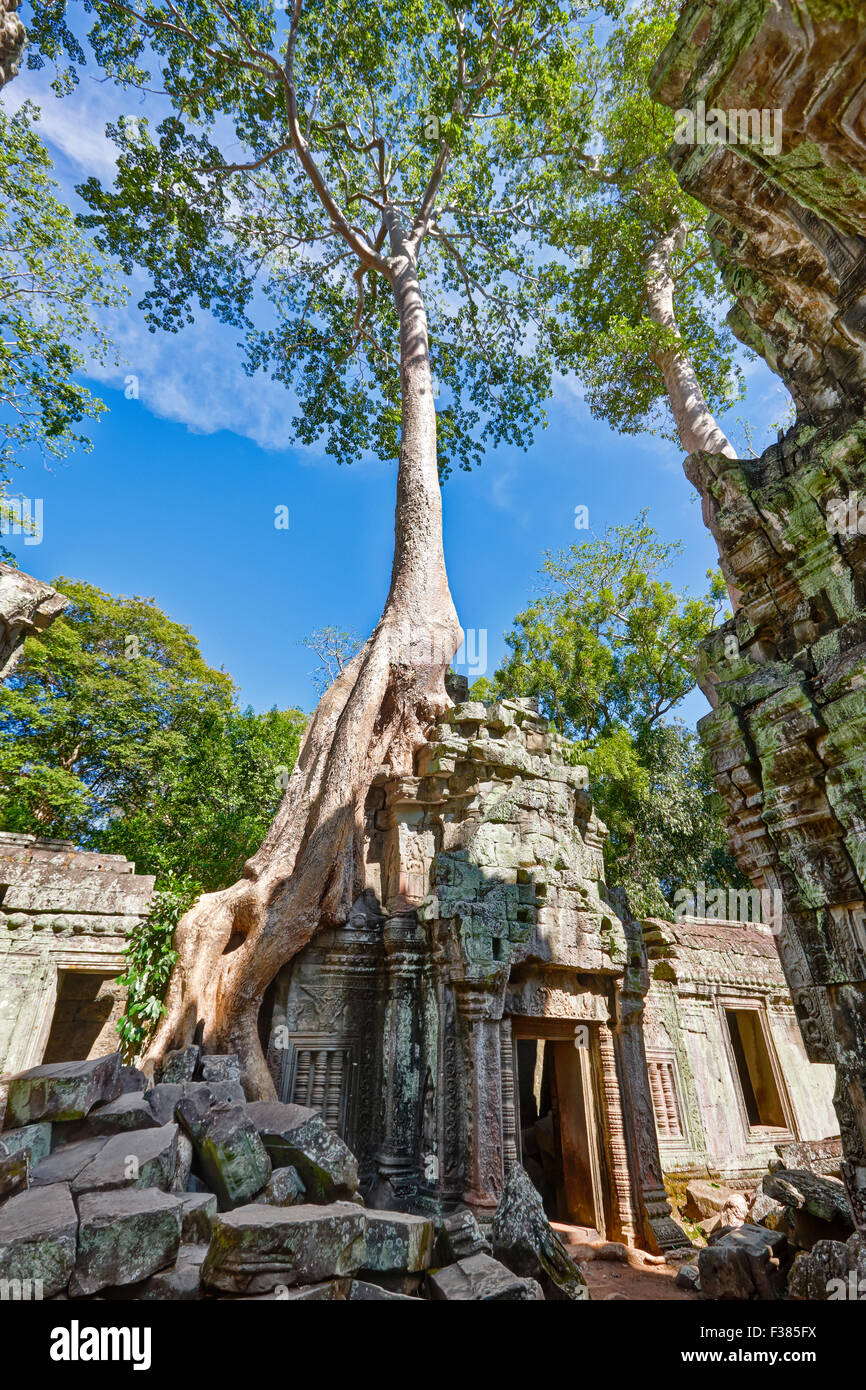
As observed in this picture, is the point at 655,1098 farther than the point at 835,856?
Yes

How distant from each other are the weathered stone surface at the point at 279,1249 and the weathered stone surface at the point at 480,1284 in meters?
0.57

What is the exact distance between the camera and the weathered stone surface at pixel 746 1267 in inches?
156

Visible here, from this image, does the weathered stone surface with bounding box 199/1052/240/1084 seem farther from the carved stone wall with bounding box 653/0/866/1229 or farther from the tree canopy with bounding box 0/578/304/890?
the tree canopy with bounding box 0/578/304/890

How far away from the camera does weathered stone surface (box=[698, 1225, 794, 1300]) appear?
3.97 meters

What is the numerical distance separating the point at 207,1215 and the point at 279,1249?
56 centimetres

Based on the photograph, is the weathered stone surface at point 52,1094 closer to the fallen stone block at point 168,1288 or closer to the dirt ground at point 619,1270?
the fallen stone block at point 168,1288

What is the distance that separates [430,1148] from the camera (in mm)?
5359

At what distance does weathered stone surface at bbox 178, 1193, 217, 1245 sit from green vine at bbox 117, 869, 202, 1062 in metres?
3.38

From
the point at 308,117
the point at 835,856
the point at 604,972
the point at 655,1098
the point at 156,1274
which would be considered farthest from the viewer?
the point at 308,117

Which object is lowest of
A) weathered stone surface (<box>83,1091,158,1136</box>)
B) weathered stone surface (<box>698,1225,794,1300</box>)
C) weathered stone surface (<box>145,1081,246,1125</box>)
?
weathered stone surface (<box>698,1225,794,1300</box>)

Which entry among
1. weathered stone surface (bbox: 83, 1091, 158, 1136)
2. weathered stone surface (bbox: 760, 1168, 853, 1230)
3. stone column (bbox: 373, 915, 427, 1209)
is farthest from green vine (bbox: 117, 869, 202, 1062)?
weathered stone surface (bbox: 760, 1168, 853, 1230)
